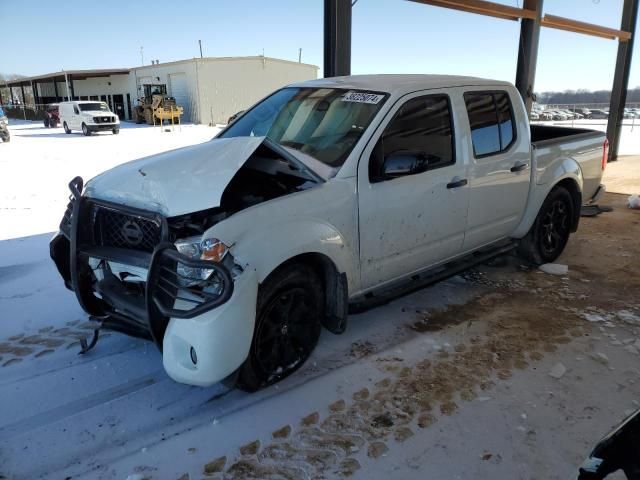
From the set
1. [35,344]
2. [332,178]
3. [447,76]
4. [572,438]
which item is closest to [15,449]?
[35,344]

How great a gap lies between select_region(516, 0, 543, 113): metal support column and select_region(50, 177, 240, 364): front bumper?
9917mm

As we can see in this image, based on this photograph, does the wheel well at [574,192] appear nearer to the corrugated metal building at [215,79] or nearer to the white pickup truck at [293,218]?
the white pickup truck at [293,218]

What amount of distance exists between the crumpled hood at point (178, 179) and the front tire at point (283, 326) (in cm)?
61

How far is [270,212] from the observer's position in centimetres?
278

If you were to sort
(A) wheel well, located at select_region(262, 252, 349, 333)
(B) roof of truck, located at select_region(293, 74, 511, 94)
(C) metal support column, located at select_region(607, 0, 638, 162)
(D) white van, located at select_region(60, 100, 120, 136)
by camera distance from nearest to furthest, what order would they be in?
(A) wheel well, located at select_region(262, 252, 349, 333) < (B) roof of truck, located at select_region(293, 74, 511, 94) < (C) metal support column, located at select_region(607, 0, 638, 162) < (D) white van, located at select_region(60, 100, 120, 136)

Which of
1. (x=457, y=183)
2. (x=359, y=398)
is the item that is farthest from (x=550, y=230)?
(x=359, y=398)

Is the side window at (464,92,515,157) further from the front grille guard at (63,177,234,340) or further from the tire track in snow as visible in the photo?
the front grille guard at (63,177,234,340)

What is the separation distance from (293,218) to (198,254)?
63 cm

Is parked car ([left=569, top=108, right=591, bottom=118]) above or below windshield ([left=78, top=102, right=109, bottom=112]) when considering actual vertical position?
below

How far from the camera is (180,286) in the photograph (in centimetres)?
246

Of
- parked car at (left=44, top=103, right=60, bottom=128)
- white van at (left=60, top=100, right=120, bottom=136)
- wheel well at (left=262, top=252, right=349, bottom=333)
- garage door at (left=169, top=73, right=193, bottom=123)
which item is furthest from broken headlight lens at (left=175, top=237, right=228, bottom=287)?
garage door at (left=169, top=73, right=193, bottom=123)

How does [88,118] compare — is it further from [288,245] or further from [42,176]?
[288,245]

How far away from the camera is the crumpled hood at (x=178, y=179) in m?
2.64

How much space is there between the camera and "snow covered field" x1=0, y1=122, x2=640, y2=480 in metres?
2.47
